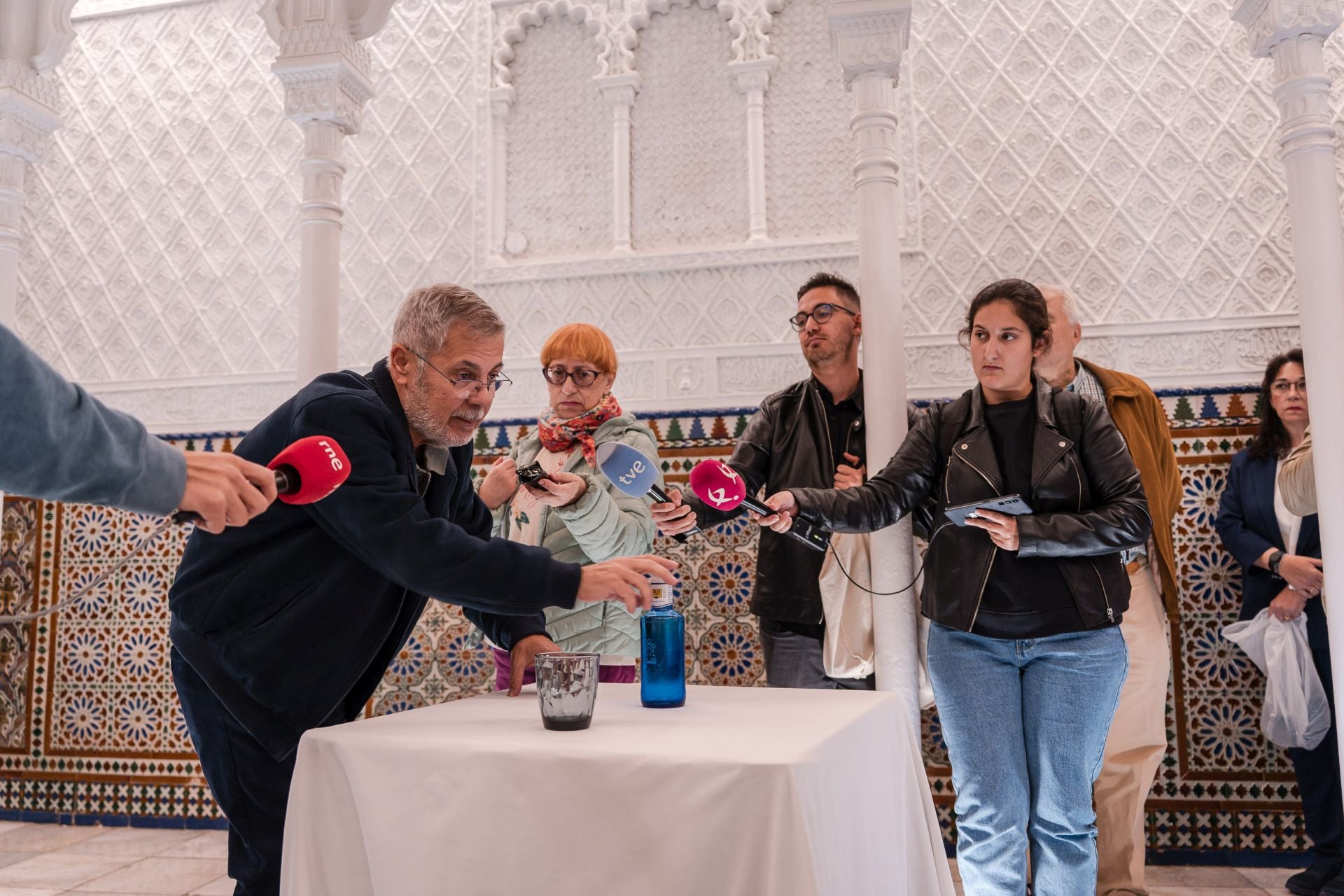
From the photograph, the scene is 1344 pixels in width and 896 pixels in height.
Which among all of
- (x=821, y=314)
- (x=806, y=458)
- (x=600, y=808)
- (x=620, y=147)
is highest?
(x=620, y=147)

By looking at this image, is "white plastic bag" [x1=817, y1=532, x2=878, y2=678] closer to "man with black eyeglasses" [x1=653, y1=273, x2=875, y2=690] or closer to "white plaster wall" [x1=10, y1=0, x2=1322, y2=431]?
"man with black eyeglasses" [x1=653, y1=273, x2=875, y2=690]

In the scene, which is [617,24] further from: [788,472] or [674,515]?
[674,515]

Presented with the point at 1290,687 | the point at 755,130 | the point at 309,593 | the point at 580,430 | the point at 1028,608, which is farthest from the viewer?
the point at 755,130

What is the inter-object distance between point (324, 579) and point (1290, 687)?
10.4ft

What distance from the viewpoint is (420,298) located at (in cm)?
200

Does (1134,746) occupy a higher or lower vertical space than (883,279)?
lower

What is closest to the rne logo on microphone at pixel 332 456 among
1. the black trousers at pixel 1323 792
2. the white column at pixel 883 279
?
the white column at pixel 883 279

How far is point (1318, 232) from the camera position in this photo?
290 centimetres

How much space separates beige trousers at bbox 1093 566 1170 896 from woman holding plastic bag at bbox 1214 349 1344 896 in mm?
658

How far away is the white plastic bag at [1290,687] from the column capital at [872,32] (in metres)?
2.28

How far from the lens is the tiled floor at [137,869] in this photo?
3430 mm

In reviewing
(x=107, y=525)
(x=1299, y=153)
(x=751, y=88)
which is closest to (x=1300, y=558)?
(x=1299, y=153)

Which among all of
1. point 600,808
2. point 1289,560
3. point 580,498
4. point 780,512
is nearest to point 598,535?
point 580,498

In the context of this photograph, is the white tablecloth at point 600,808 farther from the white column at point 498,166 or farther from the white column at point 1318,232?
the white column at point 498,166
